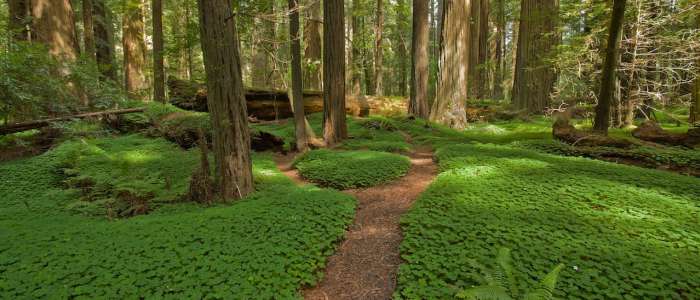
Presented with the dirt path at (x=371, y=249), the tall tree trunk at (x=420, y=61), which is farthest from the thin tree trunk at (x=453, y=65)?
the dirt path at (x=371, y=249)

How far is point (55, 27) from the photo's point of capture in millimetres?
9430

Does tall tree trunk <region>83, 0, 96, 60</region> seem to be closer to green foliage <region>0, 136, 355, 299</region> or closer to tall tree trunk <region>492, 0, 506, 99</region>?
green foliage <region>0, 136, 355, 299</region>

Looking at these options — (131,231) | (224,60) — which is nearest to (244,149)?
(224,60)

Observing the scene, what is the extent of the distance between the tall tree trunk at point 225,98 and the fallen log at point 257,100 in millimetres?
7003

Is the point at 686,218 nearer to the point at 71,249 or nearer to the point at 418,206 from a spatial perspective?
the point at 418,206

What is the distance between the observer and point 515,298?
2.92 m

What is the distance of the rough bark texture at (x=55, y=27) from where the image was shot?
30.1ft

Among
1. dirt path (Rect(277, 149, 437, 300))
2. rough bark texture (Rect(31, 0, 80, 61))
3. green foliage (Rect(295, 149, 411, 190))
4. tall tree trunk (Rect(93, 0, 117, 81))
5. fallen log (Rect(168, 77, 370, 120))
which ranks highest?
tall tree trunk (Rect(93, 0, 117, 81))

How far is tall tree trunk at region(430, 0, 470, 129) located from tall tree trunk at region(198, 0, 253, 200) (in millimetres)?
8510

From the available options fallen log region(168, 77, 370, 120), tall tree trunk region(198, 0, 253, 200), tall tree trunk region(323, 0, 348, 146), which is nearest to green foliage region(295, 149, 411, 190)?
tall tree trunk region(323, 0, 348, 146)

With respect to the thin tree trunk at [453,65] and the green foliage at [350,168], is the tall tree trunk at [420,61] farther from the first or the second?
the green foliage at [350,168]

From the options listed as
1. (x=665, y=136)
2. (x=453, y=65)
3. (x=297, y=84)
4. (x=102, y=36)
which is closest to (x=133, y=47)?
(x=102, y=36)

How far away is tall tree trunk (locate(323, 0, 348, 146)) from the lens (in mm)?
9391

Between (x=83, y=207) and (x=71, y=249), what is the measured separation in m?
1.71
